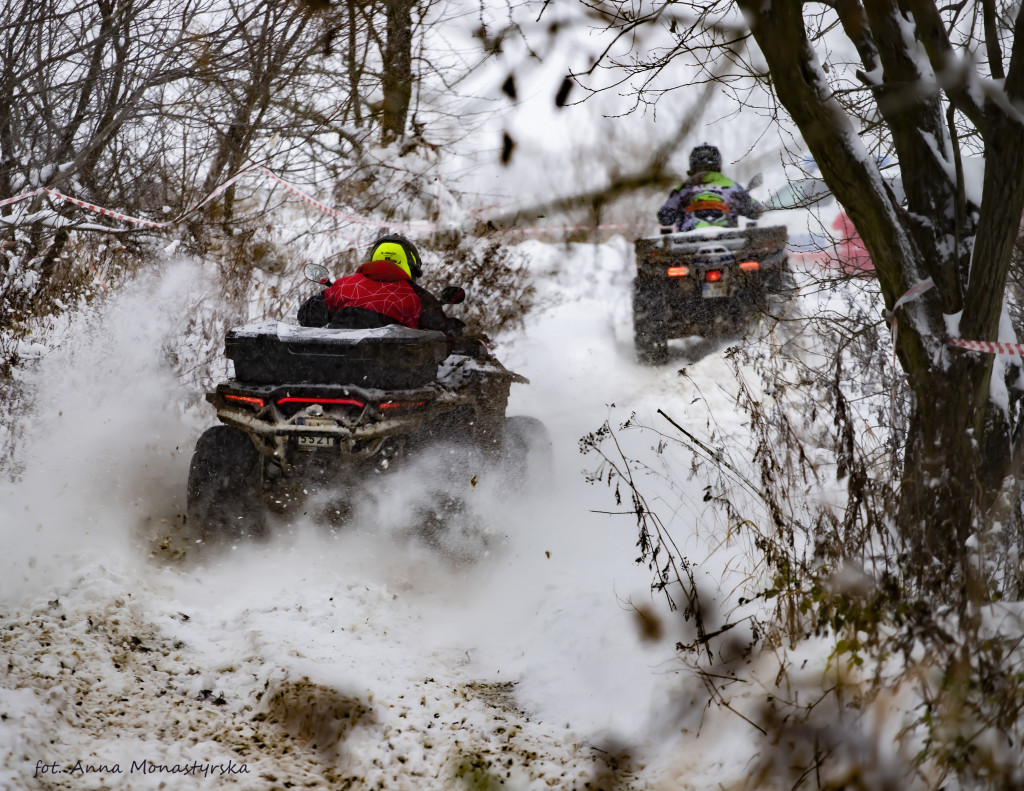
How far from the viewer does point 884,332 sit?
6668 mm

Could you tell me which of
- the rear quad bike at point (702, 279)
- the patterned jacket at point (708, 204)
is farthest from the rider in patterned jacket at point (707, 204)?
the rear quad bike at point (702, 279)

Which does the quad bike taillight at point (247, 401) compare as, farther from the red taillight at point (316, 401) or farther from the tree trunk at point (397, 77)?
the tree trunk at point (397, 77)

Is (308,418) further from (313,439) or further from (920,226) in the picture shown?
(920,226)

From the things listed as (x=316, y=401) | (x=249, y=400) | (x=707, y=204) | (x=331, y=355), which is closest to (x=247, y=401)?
(x=249, y=400)

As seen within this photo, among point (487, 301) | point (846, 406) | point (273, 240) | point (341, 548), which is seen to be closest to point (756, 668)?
point (846, 406)

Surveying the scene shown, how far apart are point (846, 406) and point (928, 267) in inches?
25.5

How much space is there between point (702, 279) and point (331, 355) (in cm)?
476

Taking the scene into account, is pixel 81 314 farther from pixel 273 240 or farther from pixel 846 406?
pixel 846 406

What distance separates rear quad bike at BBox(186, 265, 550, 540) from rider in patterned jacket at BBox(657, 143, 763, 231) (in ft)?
17.5

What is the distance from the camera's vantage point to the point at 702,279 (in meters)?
8.16

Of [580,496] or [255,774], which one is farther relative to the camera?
[580,496]

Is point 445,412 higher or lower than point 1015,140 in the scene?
lower

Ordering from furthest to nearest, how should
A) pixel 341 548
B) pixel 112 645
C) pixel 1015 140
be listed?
pixel 341 548 → pixel 112 645 → pixel 1015 140

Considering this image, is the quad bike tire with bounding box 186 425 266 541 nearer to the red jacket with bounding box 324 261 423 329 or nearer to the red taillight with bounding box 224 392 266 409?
the red taillight with bounding box 224 392 266 409
